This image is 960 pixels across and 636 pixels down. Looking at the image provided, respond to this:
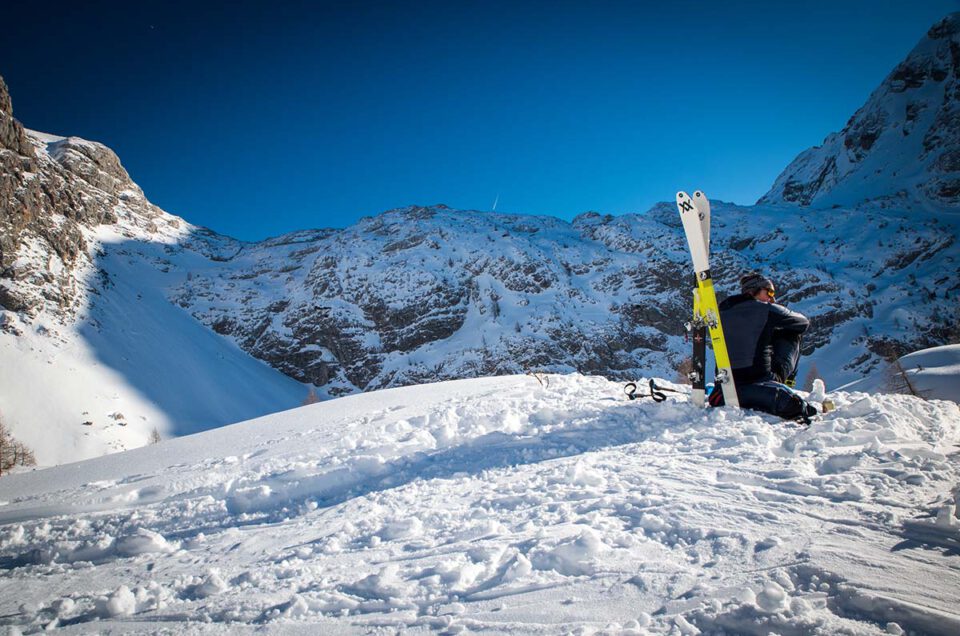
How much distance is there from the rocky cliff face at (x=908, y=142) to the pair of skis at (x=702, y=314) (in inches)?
6512

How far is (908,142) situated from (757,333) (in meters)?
199

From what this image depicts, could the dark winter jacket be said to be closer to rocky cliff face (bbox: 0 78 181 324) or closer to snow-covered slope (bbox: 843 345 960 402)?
snow-covered slope (bbox: 843 345 960 402)

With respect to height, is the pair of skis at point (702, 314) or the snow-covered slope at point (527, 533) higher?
the pair of skis at point (702, 314)

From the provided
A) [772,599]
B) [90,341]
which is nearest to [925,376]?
[772,599]

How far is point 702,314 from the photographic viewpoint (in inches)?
274

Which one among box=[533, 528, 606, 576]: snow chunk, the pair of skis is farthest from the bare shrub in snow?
the pair of skis

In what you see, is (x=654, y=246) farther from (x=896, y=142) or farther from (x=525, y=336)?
(x=896, y=142)

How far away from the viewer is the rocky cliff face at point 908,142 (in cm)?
11644

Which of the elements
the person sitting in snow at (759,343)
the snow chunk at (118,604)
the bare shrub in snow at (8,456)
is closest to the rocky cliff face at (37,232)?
the bare shrub in snow at (8,456)

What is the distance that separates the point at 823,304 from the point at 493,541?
4748 inches

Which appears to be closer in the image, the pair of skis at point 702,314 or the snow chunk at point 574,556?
the snow chunk at point 574,556

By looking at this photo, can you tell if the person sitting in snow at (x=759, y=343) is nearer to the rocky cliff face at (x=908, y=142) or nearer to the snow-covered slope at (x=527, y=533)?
the snow-covered slope at (x=527, y=533)

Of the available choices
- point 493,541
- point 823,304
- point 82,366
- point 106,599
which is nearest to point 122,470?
point 106,599

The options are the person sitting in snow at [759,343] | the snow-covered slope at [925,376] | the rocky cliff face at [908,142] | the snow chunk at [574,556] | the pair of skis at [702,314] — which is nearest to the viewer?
the snow chunk at [574,556]
